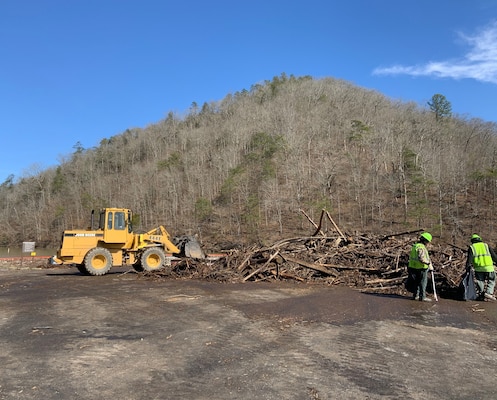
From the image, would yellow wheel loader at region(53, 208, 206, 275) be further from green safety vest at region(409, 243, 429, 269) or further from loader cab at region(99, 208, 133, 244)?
green safety vest at region(409, 243, 429, 269)

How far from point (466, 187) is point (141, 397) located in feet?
184

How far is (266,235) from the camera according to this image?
5050 centimetres

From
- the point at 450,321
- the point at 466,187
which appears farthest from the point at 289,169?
the point at 450,321

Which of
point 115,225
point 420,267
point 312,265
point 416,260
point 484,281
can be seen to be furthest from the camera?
point 115,225

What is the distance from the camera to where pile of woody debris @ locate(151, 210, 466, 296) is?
13.1m

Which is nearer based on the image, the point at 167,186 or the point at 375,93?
the point at 167,186

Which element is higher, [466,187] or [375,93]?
[375,93]

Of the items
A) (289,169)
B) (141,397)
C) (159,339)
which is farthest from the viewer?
(289,169)

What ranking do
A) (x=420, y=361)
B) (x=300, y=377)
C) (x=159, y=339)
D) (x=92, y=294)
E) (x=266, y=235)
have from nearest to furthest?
(x=300, y=377) → (x=420, y=361) → (x=159, y=339) → (x=92, y=294) → (x=266, y=235)

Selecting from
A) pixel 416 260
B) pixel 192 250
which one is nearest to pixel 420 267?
pixel 416 260

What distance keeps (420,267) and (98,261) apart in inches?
502

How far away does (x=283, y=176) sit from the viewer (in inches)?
2552

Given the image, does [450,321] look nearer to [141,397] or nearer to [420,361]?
[420,361]

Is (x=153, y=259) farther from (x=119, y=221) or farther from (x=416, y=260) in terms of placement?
(x=416, y=260)
